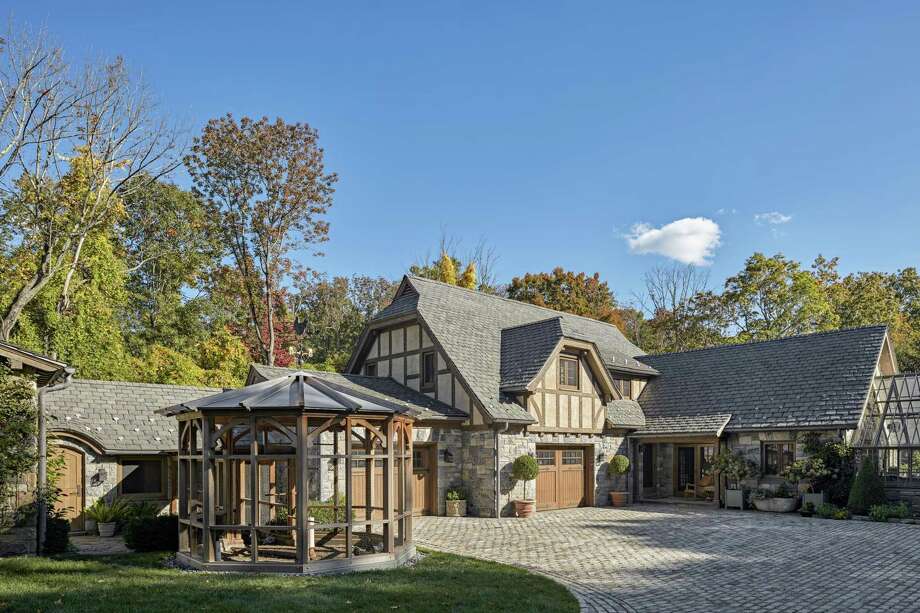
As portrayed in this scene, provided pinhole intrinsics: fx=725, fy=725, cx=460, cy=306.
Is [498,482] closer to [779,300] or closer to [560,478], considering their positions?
[560,478]

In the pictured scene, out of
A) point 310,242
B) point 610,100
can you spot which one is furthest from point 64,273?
point 610,100

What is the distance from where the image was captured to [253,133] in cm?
3409

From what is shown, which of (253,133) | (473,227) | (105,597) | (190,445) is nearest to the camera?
(105,597)

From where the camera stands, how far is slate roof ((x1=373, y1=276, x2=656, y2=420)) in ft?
72.1

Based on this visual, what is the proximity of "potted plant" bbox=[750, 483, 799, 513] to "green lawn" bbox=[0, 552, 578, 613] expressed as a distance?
12.0m

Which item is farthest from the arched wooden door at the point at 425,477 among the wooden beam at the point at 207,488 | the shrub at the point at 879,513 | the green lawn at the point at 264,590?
the shrub at the point at 879,513

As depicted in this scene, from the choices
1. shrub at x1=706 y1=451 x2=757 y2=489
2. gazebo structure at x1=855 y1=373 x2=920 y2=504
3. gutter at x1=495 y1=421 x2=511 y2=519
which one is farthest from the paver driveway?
gazebo structure at x1=855 y1=373 x2=920 y2=504

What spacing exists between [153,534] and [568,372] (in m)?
13.2

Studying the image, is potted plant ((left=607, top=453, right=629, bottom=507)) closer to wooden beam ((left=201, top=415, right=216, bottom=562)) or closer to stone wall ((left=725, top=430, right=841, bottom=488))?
stone wall ((left=725, top=430, right=841, bottom=488))

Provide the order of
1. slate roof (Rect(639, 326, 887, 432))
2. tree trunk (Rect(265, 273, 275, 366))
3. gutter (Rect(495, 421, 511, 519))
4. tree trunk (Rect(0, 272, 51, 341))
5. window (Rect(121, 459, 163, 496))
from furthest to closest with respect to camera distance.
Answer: tree trunk (Rect(265, 273, 275, 366)) < tree trunk (Rect(0, 272, 51, 341)) < slate roof (Rect(639, 326, 887, 432)) < gutter (Rect(495, 421, 511, 519)) < window (Rect(121, 459, 163, 496))

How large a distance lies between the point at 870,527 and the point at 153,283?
3254cm

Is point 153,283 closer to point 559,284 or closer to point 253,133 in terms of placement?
point 253,133

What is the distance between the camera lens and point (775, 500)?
69.2ft

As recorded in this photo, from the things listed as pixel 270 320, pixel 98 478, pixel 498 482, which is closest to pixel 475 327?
pixel 498 482
